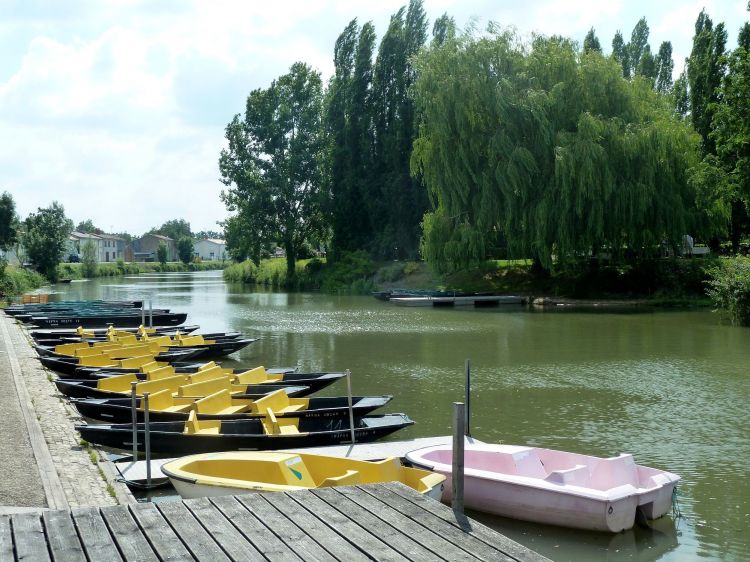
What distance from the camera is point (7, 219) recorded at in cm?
5134

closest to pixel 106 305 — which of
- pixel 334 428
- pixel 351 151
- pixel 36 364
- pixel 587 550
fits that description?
pixel 36 364

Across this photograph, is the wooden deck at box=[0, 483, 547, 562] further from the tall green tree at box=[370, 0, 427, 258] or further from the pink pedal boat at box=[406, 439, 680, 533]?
the tall green tree at box=[370, 0, 427, 258]

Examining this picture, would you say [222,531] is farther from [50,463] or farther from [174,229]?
[174,229]

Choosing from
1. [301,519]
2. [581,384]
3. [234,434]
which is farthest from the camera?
[581,384]

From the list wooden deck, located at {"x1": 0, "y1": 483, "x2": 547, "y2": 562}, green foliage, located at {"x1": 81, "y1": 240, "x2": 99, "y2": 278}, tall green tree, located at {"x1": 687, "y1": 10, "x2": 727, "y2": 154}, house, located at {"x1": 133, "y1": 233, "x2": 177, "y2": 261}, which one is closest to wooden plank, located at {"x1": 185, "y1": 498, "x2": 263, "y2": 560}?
wooden deck, located at {"x1": 0, "y1": 483, "x2": 547, "y2": 562}

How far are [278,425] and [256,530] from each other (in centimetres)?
535

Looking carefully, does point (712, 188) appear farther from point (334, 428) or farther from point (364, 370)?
point (334, 428)

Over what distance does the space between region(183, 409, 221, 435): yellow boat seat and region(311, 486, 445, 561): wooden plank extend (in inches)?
172

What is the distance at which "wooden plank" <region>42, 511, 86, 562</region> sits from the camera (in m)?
4.62

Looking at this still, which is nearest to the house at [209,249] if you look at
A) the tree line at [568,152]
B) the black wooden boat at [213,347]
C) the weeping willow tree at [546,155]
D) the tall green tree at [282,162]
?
the tall green tree at [282,162]

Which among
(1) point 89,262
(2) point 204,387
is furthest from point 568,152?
(1) point 89,262

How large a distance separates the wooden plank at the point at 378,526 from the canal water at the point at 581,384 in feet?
8.66

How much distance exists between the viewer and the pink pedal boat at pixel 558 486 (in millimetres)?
7770

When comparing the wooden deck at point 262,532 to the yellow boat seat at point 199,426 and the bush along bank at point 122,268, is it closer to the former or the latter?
the yellow boat seat at point 199,426
